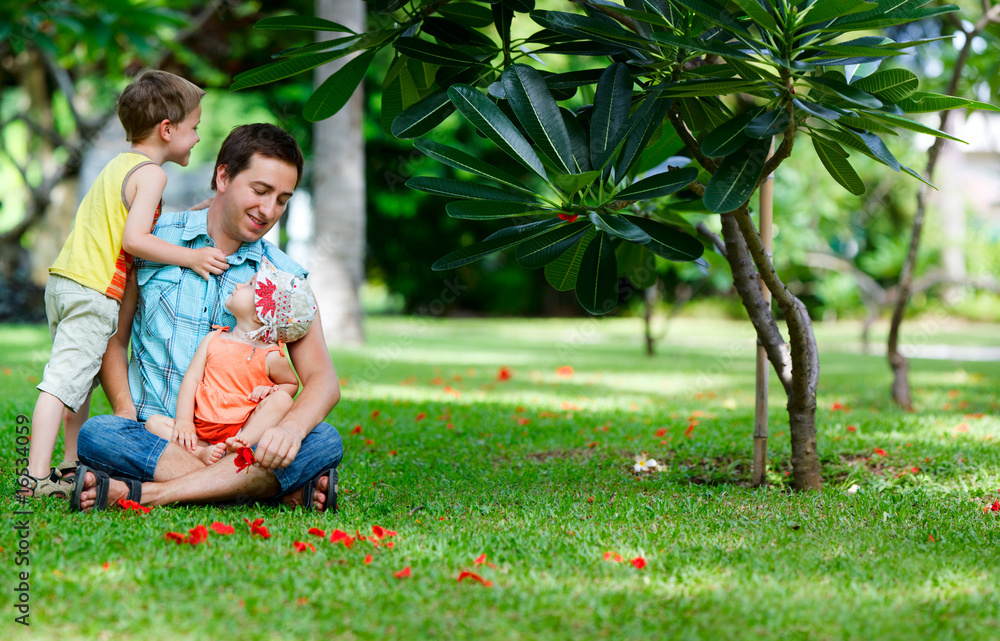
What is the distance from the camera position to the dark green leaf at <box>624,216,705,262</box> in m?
2.54

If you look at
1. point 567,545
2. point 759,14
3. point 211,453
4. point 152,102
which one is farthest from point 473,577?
point 152,102

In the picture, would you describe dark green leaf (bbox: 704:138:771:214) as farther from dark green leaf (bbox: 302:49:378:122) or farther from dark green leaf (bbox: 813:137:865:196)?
dark green leaf (bbox: 302:49:378:122)

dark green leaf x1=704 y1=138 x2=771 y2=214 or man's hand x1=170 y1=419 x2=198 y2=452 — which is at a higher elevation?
dark green leaf x1=704 y1=138 x2=771 y2=214

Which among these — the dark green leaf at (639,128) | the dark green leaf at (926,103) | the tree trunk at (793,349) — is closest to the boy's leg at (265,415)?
the dark green leaf at (639,128)

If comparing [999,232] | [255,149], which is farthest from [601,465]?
[999,232]

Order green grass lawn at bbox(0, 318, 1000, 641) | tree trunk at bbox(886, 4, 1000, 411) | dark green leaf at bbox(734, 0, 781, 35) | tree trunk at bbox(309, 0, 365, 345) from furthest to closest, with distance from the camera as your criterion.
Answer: tree trunk at bbox(309, 0, 365, 345), tree trunk at bbox(886, 4, 1000, 411), dark green leaf at bbox(734, 0, 781, 35), green grass lawn at bbox(0, 318, 1000, 641)

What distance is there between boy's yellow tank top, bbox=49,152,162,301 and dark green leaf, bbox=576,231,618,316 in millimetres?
1541

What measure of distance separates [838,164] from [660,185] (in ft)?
2.13

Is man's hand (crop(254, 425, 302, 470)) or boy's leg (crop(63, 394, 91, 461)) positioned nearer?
man's hand (crop(254, 425, 302, 470))

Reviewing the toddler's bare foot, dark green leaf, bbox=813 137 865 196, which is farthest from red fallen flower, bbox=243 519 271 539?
dark green leaf, bbox=813 137 865 196

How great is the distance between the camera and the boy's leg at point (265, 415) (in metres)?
2.75

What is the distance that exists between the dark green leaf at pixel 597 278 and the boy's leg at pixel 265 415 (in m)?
1.04

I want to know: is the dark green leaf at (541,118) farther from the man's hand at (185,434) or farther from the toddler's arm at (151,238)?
the man's hand at (185,434)

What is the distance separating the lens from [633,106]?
301 cm
